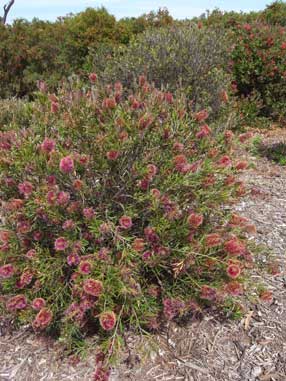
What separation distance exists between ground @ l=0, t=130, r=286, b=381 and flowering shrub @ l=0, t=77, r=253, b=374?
5.1 inches

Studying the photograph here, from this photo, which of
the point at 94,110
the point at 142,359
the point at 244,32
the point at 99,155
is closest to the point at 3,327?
the point at 142,359

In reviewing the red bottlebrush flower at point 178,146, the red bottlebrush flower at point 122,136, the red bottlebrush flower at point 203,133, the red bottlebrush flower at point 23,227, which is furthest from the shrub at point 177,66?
the red bottlebrush flower at point 23,227

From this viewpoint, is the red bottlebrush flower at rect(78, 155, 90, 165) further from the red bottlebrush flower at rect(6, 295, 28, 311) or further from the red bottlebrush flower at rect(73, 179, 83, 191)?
the red bottlebrush flower at rect(6, 295, 28, 311)

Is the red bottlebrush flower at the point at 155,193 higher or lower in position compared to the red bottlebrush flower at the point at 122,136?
lower

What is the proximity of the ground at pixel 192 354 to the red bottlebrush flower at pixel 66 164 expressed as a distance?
104cm

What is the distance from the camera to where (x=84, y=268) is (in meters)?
2.50

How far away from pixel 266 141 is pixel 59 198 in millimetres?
5722

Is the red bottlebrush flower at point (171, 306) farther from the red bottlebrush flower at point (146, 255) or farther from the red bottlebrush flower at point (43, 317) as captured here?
the red bottlebrush flower at point (43, 317)

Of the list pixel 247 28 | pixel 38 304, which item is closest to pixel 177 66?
pixel 247 28

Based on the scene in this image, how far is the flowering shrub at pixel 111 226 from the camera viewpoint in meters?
2.61

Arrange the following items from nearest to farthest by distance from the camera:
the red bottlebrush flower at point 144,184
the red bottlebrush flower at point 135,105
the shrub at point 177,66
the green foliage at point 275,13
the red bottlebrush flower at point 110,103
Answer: the red bottlebrush flower at point 144,184
the red bottlebrush flower at point 110,103
the red bottlebrush flower at point 135,105
the shrub at point 177,66
the green foliage at point 275,13

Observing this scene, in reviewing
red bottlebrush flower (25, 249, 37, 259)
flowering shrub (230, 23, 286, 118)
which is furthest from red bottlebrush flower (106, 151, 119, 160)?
flowering shrub (230, 23, 286, 118)

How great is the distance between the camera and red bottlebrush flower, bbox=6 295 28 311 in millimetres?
2689

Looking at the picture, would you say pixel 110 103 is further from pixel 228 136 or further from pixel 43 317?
pixel 43 317
